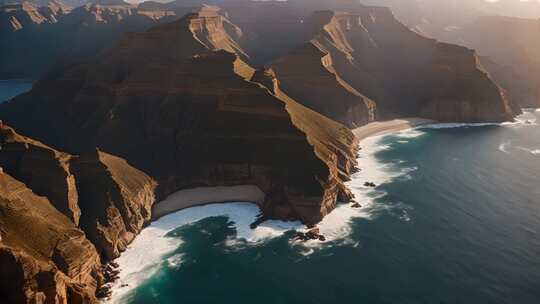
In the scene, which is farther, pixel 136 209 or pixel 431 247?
pixel 136 209

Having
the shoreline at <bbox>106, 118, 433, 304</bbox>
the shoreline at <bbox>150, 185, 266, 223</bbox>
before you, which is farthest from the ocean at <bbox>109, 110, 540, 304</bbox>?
the shoreline at <bbox>150, 185, 266, 223</bbox>

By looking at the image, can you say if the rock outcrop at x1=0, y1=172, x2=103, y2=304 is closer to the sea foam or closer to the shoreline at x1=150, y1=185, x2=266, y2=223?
the sea foam

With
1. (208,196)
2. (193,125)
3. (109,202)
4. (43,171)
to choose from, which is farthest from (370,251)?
(43,171)

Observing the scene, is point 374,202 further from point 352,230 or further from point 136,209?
point 136,209

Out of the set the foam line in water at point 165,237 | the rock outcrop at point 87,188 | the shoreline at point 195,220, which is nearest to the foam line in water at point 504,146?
the shoreline at point 195,220

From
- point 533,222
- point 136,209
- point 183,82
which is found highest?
point 183,82

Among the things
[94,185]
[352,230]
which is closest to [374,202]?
[352,230]

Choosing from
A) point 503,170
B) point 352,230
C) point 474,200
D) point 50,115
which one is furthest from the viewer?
point 50,115

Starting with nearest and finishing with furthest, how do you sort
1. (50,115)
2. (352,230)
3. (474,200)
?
(352,230), (474,200), (50,115)

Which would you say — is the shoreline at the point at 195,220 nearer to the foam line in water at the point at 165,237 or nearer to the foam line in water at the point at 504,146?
the foam line in water at the point at 165,237
